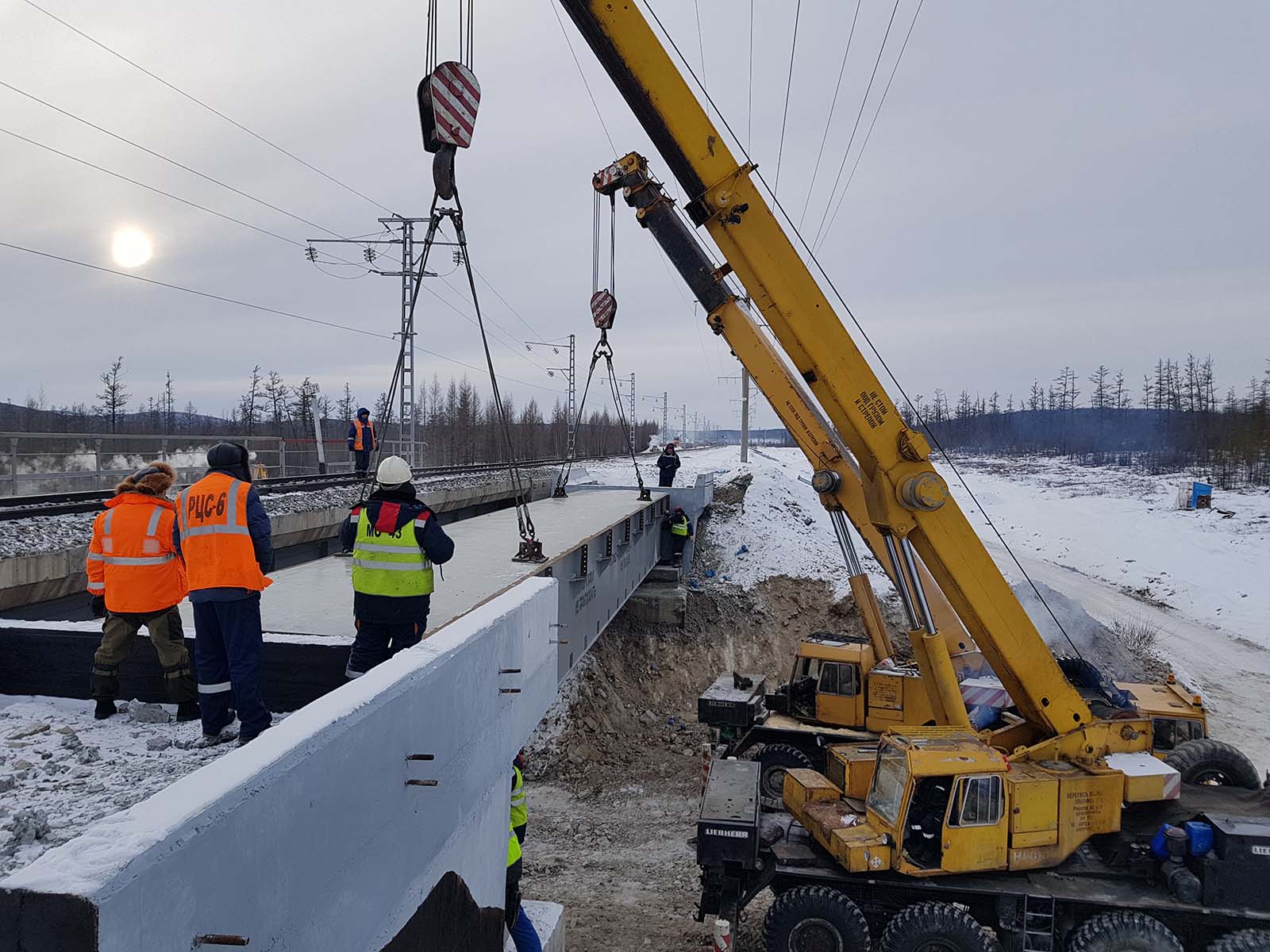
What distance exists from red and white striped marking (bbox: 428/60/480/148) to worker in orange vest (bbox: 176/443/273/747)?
2.51 m

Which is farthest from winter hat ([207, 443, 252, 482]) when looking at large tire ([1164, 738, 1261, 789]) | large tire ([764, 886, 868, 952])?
large tire ([1164, 738, 1261, 789])

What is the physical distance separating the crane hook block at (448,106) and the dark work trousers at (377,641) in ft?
10.1

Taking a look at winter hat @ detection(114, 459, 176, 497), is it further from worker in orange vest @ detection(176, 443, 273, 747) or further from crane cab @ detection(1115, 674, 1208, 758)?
crane cab @ detection(1115, 674, 1208, 758)

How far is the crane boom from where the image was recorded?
784cm

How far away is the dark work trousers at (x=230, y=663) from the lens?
425 cm

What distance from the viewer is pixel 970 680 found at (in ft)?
36.3

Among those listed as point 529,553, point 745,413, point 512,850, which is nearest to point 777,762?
point 529,553

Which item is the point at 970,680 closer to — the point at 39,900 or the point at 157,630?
the point at 157,630

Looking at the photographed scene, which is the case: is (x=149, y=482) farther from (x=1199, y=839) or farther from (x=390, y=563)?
(x=1199, y=839)

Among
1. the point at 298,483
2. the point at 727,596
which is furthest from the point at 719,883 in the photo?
the point at 727,596

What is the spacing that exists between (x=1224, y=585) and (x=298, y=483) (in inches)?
1088

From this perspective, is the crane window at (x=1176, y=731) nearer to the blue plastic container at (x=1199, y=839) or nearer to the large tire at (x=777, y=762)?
the blue plastic container at (x=1199, y=839)

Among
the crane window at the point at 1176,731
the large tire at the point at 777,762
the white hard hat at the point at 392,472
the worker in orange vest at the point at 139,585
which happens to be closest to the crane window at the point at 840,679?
the large tire at the point at 777,762

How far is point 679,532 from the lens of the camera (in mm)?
20297
